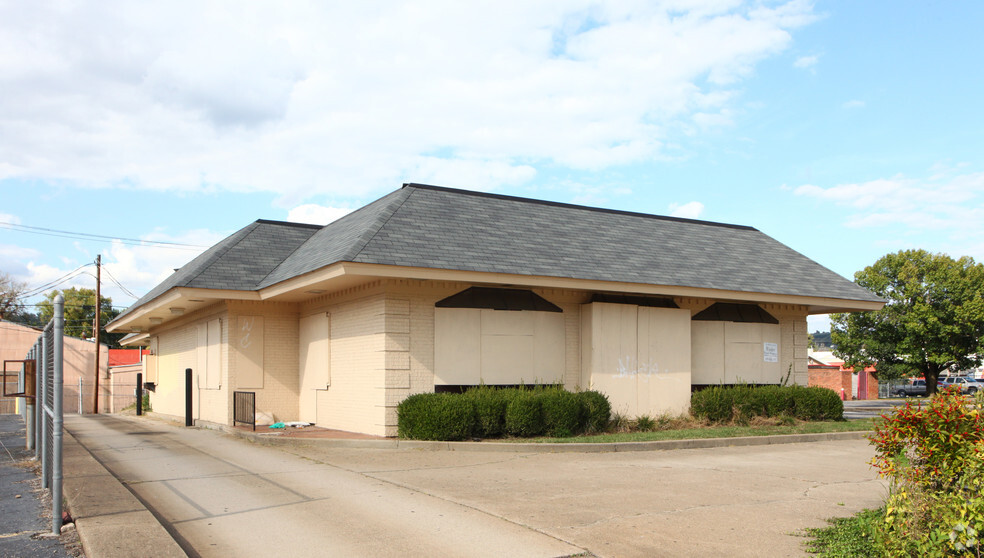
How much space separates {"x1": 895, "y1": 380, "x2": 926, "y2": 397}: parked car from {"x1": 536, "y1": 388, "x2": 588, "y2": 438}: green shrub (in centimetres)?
4255

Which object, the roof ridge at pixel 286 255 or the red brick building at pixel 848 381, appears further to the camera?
the red brick building at pixel 848 381

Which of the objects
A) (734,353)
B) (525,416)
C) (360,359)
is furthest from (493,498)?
(734,353)

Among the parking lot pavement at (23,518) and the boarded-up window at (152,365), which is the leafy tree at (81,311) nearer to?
the boarded-up window at (152,365)

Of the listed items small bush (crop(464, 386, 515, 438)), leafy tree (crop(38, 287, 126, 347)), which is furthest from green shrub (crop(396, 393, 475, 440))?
leafy tree (crop(38, 287, 126, 347))

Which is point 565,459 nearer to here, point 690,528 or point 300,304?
point 690,528

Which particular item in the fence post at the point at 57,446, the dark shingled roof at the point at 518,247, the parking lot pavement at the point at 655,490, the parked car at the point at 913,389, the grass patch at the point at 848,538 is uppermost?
the dark shingled roof at the point at 518,247

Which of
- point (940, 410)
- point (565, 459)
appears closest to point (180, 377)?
point (565, 459)

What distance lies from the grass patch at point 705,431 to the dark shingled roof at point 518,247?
3.46 metres

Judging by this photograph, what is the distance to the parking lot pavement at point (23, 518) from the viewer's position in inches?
283

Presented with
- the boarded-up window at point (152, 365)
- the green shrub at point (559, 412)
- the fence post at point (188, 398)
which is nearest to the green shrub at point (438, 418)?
the green shrub at point (559, 412)

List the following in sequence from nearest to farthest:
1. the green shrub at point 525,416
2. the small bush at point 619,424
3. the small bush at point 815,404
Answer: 1. the green shrub at point 525,416
2. the small bush at point 619,424
3. the small bush at point 815,404

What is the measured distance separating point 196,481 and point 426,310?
6.75 m

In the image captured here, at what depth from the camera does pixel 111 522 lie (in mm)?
7496

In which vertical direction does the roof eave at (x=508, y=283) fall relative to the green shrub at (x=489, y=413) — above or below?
above
